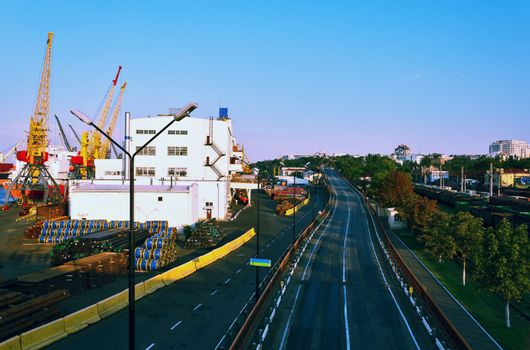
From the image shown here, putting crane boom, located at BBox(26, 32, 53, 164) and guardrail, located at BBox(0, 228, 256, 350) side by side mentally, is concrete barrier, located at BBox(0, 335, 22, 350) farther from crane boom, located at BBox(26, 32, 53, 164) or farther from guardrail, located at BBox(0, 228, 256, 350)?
crane boom, located at BBox(26, 32, 53, 164)

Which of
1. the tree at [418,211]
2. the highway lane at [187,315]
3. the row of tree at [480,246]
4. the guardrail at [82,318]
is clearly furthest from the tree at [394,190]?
the guardrail at [82,318]

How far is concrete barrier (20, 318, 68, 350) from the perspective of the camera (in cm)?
1916

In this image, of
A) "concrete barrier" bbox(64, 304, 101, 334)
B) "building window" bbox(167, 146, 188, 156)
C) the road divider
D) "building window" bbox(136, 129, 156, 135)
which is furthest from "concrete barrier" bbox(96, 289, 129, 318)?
"building window" bbox(136, 129, 156, 135)

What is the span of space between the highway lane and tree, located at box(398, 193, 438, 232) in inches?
1325

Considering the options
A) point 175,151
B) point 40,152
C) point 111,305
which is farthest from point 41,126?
point 111,305

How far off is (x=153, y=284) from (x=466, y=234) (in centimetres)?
3274

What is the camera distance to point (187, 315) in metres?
25.2

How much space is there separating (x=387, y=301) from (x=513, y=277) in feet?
35.5

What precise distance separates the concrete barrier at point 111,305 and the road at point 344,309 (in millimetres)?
9767

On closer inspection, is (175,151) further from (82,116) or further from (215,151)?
(82,116)

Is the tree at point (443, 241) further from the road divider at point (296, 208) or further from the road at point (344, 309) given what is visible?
the road divider at point (296, 208)

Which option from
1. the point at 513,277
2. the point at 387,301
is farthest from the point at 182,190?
the point at 513,277

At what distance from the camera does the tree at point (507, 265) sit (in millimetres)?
31625

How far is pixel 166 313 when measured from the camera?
25.5m
